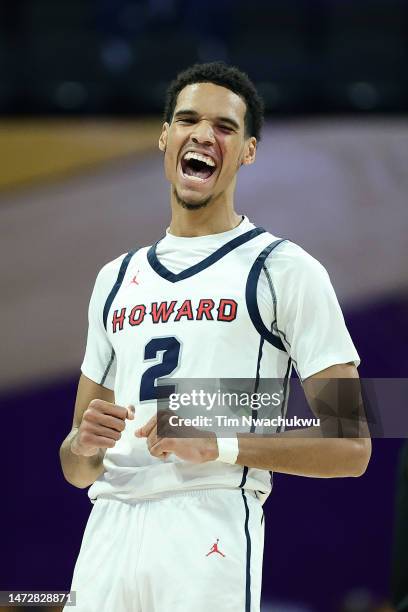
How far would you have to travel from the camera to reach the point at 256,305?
10.7 feet

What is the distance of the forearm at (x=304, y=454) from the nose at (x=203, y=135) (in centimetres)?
106

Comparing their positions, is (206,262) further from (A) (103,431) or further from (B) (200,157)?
(A) (103,431)

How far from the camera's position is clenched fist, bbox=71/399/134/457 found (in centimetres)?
305

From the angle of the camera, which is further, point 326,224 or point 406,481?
point 326,224

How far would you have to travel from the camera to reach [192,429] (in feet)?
10.1

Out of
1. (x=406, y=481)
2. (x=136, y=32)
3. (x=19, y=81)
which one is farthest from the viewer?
(x=136, y=32)

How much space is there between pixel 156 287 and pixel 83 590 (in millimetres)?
1024

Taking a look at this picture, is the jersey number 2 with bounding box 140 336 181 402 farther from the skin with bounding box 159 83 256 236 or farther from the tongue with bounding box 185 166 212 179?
the tongue with bounding box 185 166 212 179

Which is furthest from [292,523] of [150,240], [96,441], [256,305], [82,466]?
[96,441]

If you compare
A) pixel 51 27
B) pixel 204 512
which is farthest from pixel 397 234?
pixel 204 512

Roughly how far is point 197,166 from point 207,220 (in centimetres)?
20

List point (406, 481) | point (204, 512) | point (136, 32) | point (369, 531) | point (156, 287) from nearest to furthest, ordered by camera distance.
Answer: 1. point (204, 512)
2. point (156, 287)
3. point (406, 481)
4. point (369, 531)
5. point (136, 32)

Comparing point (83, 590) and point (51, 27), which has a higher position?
point (51, 27)

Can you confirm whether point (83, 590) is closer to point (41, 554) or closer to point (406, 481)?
point (406, 481)
